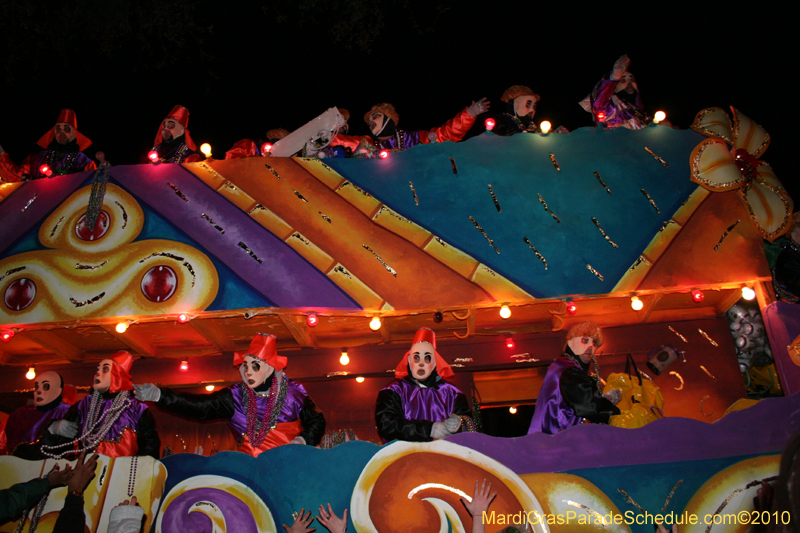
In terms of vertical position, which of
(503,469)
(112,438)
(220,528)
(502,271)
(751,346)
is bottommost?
(220,528)

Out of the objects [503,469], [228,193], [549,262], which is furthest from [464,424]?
[228,193]

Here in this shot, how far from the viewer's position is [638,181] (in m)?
4.98

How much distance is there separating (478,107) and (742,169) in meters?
2.42

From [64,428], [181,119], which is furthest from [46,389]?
[181,119]

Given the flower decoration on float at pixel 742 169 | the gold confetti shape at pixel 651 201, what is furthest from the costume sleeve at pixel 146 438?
the flower decoration on float at pixel 742 169

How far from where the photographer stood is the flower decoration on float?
4707 millimetres

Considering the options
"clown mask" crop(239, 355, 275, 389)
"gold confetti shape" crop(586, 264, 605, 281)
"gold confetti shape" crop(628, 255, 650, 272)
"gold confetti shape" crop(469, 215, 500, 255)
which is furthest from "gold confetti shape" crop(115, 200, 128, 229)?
"gold confetti shape" crop(628, 255, 650, 272)

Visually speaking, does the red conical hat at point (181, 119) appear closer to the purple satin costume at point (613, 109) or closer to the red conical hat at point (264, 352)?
the red conical hat at point (264, 352)

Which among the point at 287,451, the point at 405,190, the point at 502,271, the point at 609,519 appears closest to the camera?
the point at 609,519

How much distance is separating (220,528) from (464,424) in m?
1.68

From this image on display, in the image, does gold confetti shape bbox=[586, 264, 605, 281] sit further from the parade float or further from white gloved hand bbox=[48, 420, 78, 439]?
white gloved hand bbox=[48, 420, 78, 439]

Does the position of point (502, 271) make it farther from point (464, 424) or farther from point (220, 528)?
point (220, 528)

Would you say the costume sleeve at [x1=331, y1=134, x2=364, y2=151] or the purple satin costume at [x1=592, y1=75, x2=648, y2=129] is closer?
the purple satin costume at [x1=592, y1=75, x2=648, y2=129]

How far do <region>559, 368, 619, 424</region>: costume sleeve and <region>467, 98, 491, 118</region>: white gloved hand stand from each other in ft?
9.00
